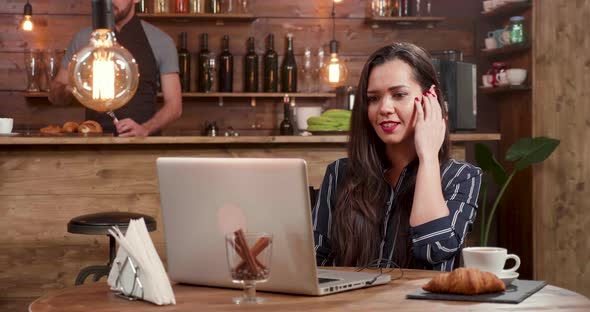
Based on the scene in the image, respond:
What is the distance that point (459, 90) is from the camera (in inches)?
175

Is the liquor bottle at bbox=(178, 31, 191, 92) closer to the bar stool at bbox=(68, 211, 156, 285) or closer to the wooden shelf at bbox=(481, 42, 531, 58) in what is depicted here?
the wooden shelf at bbox=(481, 42, 531, 58)

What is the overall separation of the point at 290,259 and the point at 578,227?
12.4ft

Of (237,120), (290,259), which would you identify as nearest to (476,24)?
(237,120)

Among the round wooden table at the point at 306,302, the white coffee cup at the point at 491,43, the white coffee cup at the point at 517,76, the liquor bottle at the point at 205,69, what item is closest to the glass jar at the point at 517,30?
the white coffee cup at the point at 517,76

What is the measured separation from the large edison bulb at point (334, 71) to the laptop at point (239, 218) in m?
3.95

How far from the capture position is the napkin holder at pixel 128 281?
1.62 meters

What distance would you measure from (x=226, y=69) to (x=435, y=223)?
413cm

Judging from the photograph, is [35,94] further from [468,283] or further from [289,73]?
[468,283]

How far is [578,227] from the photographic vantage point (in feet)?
16.4

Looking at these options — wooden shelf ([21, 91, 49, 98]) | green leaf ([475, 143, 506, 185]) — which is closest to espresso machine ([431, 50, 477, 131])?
green leaf ([475, 143, 506, 185])

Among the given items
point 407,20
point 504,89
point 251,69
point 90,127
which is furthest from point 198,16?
point 504,89

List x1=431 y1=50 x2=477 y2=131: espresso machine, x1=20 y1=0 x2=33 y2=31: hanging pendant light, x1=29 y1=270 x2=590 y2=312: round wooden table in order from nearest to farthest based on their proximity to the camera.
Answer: x1=29 y1=270 x2=590 y2=312: round wooden table, x1=431 y1=50 x2=477 y2=131: espresso machine, x1=20 y1=0 x2=33 y2=31: hanging pendant light

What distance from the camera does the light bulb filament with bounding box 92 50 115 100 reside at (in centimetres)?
296

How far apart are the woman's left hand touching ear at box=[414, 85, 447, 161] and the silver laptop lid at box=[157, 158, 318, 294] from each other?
2.30 feet
